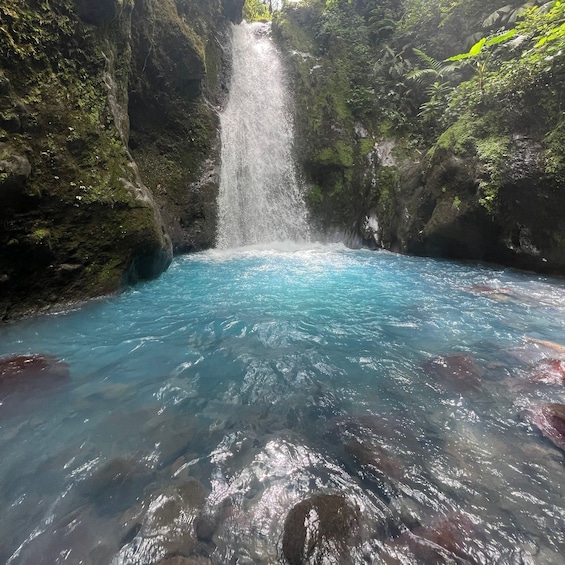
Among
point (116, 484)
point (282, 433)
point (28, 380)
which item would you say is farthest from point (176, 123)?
point (116, 484)

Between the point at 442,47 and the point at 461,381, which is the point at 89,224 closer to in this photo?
the point at 461,381

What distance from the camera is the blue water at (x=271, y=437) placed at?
1852 mm

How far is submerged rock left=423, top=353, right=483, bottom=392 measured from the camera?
10.5 ft

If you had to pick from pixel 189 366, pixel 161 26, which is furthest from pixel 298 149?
pixel 189 366

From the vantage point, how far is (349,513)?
1956 millimetres

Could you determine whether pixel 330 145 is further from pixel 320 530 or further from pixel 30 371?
pixel 320 530

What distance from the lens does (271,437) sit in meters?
2.59

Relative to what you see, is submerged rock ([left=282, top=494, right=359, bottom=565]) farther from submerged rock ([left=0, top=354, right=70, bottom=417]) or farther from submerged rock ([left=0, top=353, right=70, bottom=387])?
submerged rock ([left=0, top=353, right=70, bottom=387])

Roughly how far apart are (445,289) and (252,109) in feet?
35.8

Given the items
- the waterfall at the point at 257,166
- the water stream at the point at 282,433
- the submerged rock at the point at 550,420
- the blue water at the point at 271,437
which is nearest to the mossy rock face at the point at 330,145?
the waterfall at the point at 257,166

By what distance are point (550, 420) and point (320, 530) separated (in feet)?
6.92

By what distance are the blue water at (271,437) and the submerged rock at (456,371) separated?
0.11 feet

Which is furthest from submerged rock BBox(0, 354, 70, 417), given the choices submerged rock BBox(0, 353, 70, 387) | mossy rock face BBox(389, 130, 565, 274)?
mossy rock face BBox(389, 130, 565, 274)

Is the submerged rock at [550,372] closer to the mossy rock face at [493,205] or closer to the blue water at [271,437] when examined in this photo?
the blue water at [271,437]
